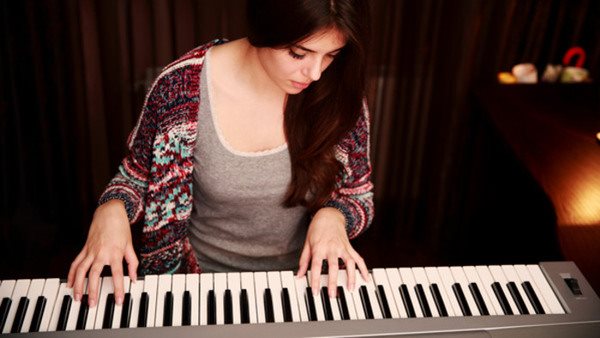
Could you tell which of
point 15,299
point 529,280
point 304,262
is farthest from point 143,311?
point 529,280

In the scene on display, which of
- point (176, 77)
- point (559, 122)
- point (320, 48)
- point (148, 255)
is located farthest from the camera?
point (559, 122)

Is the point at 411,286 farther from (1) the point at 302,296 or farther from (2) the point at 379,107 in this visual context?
(2) the point at 379,107

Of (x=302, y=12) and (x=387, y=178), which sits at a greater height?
(x=302, y=12)

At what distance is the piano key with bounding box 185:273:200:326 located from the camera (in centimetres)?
105

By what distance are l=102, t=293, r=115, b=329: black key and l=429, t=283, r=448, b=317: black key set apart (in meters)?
0.62

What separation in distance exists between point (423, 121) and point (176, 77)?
171 cm

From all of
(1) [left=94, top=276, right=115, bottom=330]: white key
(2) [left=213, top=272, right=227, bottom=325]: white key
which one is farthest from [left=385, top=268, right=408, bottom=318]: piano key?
(1) [left=94, top=276, right=115, bottom=330]: white key

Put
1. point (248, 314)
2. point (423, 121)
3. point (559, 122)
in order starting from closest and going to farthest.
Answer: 1. point (248, 314)
2. point (559, 122)
3. point (423, 121)

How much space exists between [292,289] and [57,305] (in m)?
0.44

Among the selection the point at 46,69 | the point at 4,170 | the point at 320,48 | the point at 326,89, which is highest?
the point at 320,48

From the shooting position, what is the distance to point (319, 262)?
1197mm

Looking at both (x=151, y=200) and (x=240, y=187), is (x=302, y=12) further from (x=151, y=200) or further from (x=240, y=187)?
(x=151, y=200)

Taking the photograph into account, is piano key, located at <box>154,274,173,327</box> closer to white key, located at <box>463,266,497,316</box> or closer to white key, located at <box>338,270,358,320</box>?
white key, located at <box>338,270,358,320</box>

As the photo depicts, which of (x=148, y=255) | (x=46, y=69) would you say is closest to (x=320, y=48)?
(x=148, y=255)
